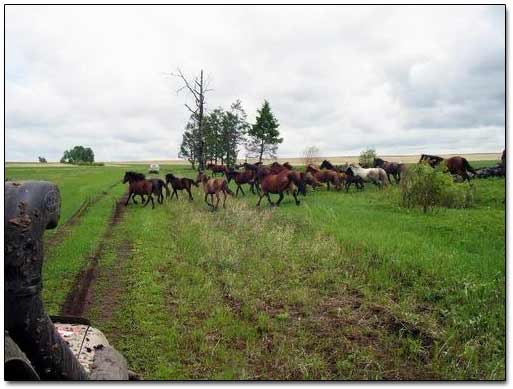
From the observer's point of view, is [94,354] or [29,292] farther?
[94,354]

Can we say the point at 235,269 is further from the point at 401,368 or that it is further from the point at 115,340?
the point at 401,368

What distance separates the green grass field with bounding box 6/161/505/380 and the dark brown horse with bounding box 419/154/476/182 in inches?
5.8

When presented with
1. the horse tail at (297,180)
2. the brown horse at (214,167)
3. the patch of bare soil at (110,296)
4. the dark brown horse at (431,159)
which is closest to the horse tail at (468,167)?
the dark brown horse at (431,159)

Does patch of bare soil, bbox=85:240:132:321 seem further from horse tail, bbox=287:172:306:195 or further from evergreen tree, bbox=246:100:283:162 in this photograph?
horse tail, bbox=287:172:306:195

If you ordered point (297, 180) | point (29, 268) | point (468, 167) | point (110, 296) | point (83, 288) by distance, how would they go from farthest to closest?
point (297, 180), point (83, 288), point (110, 296), point (468, 167), point (29, 268)

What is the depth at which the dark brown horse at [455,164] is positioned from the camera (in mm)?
2580

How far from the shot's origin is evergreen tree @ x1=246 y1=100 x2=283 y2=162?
Answer: 130 inches

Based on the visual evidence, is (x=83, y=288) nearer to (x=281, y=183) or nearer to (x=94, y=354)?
(x=94, y=354)

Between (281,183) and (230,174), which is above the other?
(230,174)

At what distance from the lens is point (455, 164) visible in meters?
2.68

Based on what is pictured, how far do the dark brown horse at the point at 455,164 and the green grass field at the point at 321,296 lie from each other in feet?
0.48

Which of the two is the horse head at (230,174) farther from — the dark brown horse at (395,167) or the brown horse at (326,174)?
the dark brown horse at (395,167)

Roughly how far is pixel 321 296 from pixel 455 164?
99.4 inches

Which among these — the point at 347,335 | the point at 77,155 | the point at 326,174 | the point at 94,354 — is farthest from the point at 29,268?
the point at 326,174
